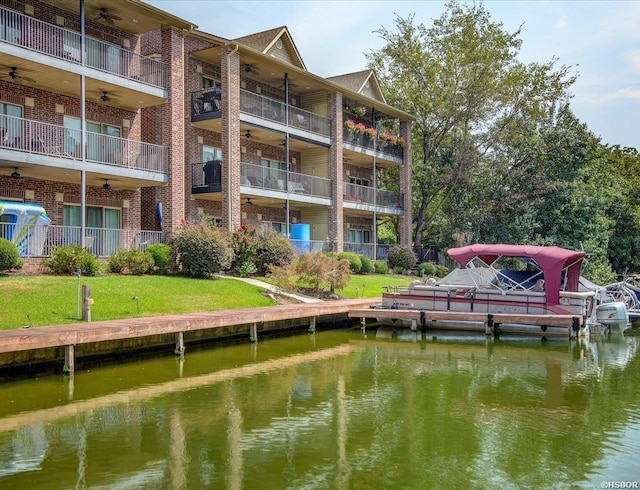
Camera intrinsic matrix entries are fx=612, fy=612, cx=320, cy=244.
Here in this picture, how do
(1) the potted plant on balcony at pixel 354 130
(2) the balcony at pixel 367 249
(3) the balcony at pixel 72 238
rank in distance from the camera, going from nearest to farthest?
(3) the balcony at pixel 72 238
(1) the potted plant on balcony at pixel 354 130
(2) the balcony at pixel 367 249

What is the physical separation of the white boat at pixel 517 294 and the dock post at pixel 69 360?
12.6 m

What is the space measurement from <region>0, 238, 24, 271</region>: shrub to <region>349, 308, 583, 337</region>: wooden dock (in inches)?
449

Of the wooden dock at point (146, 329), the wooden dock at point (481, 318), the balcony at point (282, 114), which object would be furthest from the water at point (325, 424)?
the balcony at point (282, 114)

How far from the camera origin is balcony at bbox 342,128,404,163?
39.2m

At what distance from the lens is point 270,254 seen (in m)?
27.2

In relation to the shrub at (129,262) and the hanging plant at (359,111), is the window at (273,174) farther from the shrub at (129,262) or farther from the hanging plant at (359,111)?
the shrub at (129,262)

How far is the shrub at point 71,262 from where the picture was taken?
68.4 feet

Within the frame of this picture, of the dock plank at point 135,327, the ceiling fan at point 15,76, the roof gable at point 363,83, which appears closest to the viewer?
the dock plank at point 135,327

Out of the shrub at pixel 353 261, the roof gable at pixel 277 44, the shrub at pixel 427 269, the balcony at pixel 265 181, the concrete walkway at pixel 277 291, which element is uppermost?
the roof gable at pixel 277 44

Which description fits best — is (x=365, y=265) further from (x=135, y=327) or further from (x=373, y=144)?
(x=135, y=327)

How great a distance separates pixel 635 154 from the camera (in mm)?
61875

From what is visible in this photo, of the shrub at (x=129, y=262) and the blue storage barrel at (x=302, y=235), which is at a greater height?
the blue storage barrel at (x=302, y=235)

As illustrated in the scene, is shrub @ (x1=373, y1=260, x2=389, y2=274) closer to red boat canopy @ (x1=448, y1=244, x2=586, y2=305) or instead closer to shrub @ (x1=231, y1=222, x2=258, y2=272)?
shrub @ (x1=231, y1=222, x2=258, y2=272)

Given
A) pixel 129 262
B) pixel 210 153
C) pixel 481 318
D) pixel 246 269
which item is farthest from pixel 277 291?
pixel 210 153
